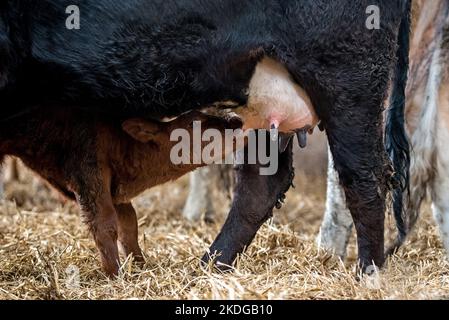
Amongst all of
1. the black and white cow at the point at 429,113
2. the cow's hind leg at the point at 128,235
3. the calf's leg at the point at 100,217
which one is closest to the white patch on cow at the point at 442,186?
the black and white cow at the point at 429,113

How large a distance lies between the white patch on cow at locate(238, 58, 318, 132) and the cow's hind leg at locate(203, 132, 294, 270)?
52cm

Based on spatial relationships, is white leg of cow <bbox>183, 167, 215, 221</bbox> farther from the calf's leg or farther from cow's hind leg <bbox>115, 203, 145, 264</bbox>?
the calf's leg

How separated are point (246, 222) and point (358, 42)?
1.30 metres

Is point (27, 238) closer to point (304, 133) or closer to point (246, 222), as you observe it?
point (246, 222)

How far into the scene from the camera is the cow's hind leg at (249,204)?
534 centimetres

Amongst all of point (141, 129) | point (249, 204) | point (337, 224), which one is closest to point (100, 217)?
point (141, 129)

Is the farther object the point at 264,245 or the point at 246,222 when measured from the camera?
the point at 264,245

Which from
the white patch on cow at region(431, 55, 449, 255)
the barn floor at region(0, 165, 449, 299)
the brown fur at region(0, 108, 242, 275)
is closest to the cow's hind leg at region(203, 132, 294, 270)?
the barn floor at region(0, 165, 449, 299)

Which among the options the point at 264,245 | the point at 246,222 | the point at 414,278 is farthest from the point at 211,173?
the point at 414,278

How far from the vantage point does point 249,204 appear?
5.39 metres

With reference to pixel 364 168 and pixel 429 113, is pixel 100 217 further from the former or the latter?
pixel 429 113

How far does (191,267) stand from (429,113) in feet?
5.24

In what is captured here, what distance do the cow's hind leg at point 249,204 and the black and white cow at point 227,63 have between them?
0.65 meters

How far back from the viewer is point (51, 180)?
17.2 feet
